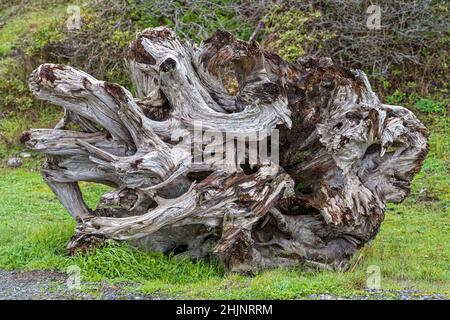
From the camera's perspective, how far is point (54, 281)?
26.9 feet

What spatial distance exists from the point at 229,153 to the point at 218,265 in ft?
4.42

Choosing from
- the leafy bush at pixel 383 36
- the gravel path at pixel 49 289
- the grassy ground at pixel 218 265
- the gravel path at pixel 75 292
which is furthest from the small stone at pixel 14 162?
the gravel path at pixel 75 292

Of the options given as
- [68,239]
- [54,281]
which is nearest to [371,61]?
[68,239]

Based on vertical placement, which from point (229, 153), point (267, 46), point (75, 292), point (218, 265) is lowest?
point (218, 265)

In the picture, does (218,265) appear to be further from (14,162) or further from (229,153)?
(14,162)

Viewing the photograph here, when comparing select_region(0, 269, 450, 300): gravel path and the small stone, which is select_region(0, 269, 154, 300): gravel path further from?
the small stone

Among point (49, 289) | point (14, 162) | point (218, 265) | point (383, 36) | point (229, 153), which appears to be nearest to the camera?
point (49, 289)

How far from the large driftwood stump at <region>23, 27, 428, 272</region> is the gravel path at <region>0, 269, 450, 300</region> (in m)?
0.79

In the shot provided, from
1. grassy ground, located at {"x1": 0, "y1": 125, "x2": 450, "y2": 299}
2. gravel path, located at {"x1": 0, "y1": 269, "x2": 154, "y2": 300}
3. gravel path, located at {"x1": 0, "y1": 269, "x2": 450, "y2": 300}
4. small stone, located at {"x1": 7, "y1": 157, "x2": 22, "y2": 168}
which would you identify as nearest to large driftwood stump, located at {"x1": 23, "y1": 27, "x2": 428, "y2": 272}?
grassy ground, located at {"x1": 0, "y1": 125, "x2": 450, "y2": 299}

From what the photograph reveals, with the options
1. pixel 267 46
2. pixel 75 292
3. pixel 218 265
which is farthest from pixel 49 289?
pixel 267 46

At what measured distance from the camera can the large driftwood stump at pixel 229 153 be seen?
28.6ft

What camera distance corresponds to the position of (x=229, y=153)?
8938 millimetres

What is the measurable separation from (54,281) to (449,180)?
8291 mm

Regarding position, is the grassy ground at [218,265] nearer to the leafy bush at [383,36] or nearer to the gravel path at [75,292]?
the gravel path at [75,292]
